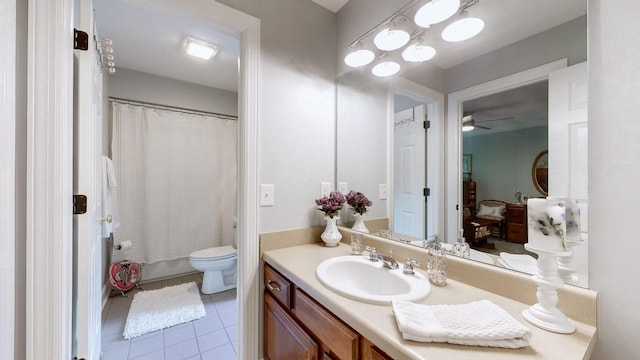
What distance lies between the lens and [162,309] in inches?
85.1

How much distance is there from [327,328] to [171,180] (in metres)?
2.72

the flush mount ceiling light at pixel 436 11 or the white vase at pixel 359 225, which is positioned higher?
the flush mount ceiling light at pixel 436 11

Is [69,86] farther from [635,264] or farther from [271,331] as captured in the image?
[635,264]

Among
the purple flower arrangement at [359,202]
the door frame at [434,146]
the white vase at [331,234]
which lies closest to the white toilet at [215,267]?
the white vase at [331,234]

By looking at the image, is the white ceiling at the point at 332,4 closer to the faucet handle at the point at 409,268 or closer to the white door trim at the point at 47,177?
the white door trim at the point at 47,177

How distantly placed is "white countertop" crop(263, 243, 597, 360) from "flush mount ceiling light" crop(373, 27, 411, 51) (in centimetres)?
119

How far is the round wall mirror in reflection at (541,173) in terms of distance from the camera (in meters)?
0.81

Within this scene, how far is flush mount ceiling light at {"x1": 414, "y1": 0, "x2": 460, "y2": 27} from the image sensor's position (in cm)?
105

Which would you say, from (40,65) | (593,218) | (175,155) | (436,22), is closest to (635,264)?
(593,218)

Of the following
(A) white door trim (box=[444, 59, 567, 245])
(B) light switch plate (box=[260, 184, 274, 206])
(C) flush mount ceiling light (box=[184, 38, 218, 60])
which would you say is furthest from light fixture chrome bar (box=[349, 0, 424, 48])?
(C) flush mount ceiling light (box=[184, 38, 218, 60])

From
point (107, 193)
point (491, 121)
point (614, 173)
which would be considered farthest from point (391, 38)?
point (107, 193)

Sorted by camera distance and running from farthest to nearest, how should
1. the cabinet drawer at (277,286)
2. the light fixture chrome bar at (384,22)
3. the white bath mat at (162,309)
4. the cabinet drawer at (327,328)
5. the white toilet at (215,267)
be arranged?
the white toilet at (215,267) → the white bath mat at (162,309) → the light fixture chrome bar at (384,22) → the cabinet drawer at (277,286) → the cabinet drawer at (327,328)

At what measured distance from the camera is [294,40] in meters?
1.49
